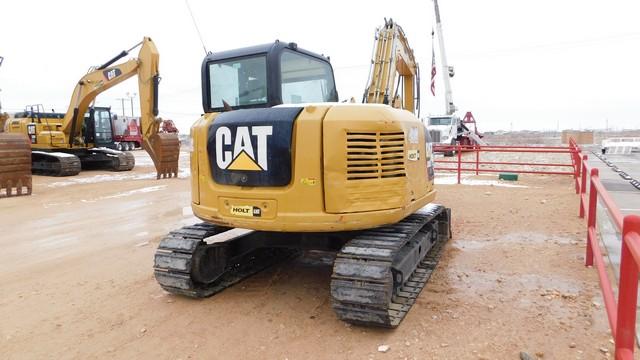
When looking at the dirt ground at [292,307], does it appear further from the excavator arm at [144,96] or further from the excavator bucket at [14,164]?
the excavator arm at [144,96]

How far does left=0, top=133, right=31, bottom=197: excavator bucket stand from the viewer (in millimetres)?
12797

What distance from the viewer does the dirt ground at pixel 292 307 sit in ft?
12.3

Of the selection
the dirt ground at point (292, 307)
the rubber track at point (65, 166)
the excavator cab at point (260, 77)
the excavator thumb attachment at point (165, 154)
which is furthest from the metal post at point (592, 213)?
the rubber track at point (65, 166)

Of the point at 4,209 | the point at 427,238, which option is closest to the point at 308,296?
the point at 427,238

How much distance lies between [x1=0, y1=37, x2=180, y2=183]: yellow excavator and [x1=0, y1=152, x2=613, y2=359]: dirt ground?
788cm

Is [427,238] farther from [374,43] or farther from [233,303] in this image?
[374,43]

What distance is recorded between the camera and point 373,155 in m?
4.09

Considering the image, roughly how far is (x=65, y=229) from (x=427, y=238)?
Result: 6527mm

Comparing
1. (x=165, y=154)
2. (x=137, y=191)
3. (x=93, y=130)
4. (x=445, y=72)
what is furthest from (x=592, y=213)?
(x=445, y=72)

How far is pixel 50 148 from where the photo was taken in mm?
19297

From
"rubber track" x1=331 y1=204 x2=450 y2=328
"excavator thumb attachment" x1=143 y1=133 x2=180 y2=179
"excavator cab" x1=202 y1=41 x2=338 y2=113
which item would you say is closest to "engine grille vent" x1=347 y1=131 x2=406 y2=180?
"rubber track" x1=331 y1=204 x2=450 y2=328

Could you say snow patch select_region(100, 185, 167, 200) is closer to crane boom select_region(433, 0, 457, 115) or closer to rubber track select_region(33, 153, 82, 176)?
rubber track select_region(33, 153, 82, 176)

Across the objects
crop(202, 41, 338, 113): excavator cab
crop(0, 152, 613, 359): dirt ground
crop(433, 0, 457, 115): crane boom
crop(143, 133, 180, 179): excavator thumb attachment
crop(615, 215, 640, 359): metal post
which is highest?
crop(433, 0, 457, 115): crane boom

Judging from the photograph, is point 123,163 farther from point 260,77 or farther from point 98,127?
point 260,77
